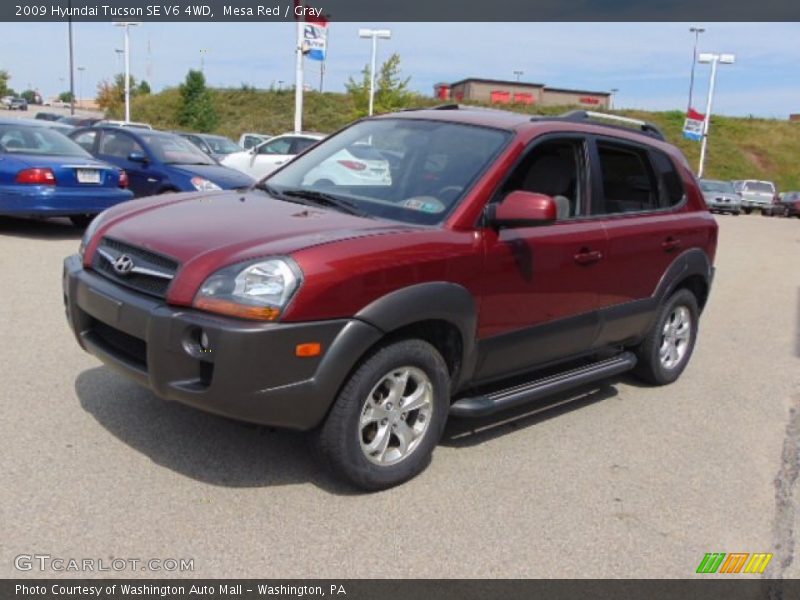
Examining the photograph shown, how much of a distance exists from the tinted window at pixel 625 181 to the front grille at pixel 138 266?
8.68 ft

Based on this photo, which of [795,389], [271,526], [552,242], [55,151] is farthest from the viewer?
[55,151]

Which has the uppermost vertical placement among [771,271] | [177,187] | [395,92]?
[395,92]

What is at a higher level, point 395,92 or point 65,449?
point 395,92

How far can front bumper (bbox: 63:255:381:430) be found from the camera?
327cm

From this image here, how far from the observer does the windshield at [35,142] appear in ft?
33.4

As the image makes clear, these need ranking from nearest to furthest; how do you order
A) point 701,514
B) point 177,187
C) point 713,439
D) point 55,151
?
point 701,514
point 713,439
point 55,151
point 177,187

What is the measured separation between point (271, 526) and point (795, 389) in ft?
15.4

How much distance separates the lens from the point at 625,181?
17.5ft

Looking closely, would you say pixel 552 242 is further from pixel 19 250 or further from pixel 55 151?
pixel 55 151

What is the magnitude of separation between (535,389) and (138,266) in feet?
7.28

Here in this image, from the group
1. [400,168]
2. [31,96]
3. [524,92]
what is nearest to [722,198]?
[400,168]

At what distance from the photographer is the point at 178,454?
3.99m

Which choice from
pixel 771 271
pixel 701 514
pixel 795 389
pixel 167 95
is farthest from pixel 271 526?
pixel 167 95

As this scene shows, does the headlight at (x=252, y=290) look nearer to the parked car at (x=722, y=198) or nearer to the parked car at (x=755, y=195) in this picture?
the parked car at (x=722, y=198)
